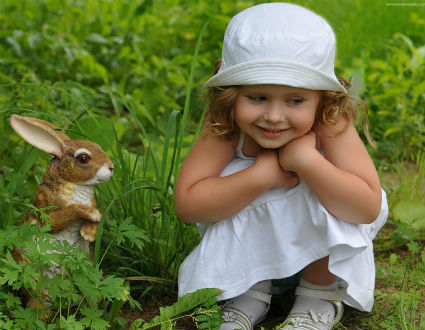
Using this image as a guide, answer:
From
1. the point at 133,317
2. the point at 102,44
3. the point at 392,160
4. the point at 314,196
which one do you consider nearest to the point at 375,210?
the point at 314,196

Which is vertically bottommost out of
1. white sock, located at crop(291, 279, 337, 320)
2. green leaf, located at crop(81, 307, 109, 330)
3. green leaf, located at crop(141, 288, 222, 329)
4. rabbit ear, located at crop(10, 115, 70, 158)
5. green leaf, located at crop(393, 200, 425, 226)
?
green leaf, located at crop(393, 200, 425, 226)

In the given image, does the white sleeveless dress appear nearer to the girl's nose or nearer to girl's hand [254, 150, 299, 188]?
girl's hand [254, 150, 299, 188]

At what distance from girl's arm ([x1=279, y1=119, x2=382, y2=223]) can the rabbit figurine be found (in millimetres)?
584

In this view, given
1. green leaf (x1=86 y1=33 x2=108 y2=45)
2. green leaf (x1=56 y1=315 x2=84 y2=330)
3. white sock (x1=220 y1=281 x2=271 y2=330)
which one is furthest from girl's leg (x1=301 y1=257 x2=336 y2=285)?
green leaf (x1=86 y1=33 x2=108 y2=45)

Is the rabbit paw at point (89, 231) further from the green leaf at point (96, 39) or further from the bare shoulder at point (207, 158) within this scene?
the green leaf at point (96, 39)

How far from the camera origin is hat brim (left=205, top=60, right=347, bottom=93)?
2.00 meters

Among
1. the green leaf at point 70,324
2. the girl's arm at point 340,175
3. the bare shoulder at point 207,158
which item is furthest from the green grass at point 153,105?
the girl's arm at point 340,175

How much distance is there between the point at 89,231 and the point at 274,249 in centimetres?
59

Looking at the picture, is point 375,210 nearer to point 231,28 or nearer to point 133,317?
point 231,28

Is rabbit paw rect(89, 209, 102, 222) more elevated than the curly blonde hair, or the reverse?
the curly blonde hair

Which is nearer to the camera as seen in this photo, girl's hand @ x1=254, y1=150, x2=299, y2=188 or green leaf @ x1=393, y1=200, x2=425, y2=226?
girl's hand @ x1=254, y1=150, x2=299, y2=188

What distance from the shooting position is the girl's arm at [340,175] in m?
2.09

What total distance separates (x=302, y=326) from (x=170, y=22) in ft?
11.7

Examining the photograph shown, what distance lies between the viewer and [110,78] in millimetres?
4527
